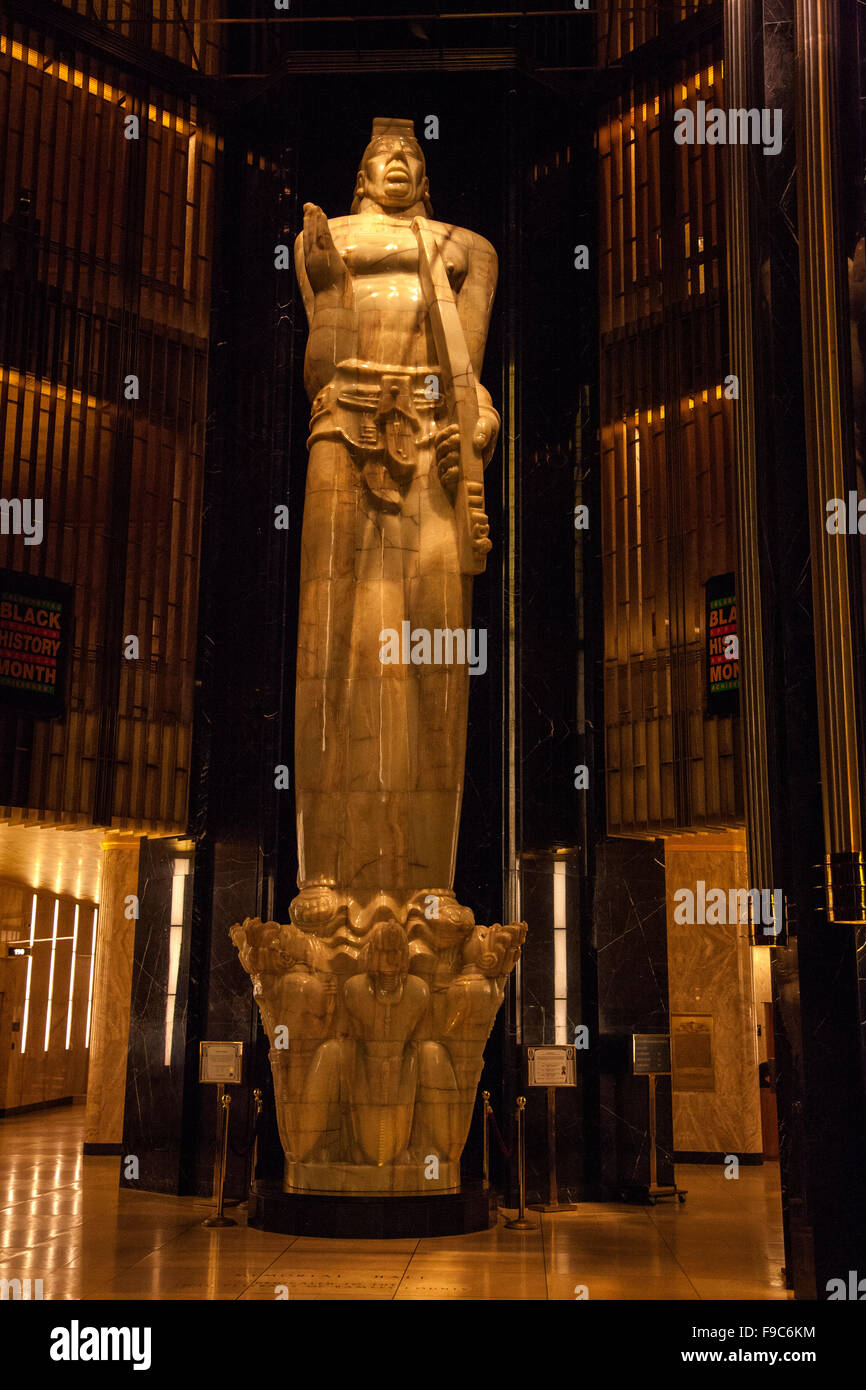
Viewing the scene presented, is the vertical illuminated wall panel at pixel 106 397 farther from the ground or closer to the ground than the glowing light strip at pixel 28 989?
farther from the ground

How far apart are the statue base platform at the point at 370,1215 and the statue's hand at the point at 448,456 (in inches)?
249

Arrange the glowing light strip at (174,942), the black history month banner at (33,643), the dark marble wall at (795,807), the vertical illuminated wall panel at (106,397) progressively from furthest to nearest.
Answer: the vertical illuminated wall panel at (106,397) → the glowing light strip at (174,942) → the black history month banner at (33,643) → the dark marble wall at (795,807)

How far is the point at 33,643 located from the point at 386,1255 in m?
7.66

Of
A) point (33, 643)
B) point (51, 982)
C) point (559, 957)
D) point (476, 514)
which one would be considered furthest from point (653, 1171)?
point (51, 982)

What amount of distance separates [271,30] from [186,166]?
1.94 m

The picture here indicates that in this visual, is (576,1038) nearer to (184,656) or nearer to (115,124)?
(184,656)

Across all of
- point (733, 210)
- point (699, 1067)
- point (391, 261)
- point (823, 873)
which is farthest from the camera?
point (699, 1067)

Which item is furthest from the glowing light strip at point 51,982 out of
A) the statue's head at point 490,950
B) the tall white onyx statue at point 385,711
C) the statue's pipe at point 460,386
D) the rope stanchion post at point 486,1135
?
the statue's pipe at point 460,386

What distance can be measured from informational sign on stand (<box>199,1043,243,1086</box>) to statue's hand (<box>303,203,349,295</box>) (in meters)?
7.24

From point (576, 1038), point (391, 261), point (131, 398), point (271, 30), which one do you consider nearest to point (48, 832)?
point (131, 398)

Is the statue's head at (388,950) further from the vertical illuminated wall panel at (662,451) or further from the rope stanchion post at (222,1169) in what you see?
the vertical illuminated wall panel at (662,451)

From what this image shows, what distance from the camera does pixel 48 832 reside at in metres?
17.1

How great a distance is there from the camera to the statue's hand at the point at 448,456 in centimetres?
1304

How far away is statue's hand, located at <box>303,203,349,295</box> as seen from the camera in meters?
13.2
